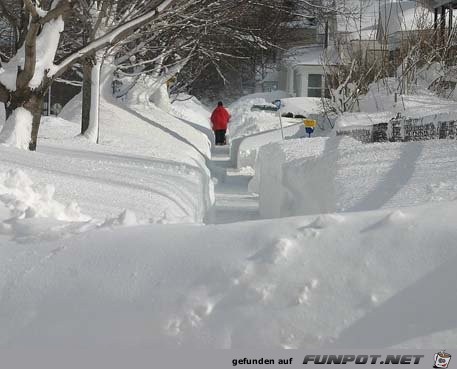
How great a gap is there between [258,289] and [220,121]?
24440mm

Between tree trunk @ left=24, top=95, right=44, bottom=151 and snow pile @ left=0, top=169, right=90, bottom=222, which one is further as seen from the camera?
tree trunk @ left=24, top=95, right=44, bottom=151

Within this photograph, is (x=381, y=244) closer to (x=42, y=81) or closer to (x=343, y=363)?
(x=343, y=363)

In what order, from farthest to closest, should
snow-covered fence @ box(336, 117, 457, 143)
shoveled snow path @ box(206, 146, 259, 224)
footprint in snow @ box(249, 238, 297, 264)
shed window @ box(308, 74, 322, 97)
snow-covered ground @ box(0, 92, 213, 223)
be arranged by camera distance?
shed window @ box(308, 74, 322, 97)
shoveled snow path @ box(206, 146, 259, 224)
snow-covered fence @ box(336, 117, 457, 143)
snow-covered ground @ box(0, 92, 213, 223)
footprint in snow @ box(249, 238, 297, 264)

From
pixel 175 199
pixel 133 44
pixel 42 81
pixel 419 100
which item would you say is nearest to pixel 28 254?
pixel 175 199

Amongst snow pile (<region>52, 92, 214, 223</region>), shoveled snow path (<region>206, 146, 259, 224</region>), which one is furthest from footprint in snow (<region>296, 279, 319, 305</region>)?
shoveled snow path (<region>206, 146, 259, 224</region>)

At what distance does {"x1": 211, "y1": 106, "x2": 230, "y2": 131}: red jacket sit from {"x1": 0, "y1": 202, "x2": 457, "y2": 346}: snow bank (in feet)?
77.2

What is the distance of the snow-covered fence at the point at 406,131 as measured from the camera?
1230 centimetres

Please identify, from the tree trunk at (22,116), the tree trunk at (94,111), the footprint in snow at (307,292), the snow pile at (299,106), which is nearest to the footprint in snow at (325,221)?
the footprint in snow at (307,292)

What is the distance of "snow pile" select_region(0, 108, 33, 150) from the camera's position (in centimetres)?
1015

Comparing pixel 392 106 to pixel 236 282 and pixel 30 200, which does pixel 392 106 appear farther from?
pixel 236 282

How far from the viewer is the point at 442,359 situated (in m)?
2.95

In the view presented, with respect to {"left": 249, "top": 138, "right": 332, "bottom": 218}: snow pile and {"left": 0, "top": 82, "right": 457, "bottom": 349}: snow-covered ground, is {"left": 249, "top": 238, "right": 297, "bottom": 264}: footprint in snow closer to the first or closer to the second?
{"left": 0, "top": 82, "right": 457, "bottom": 349}: snow-covered ground

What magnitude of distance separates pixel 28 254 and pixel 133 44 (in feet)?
62.5

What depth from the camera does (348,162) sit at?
10516 millimetres
